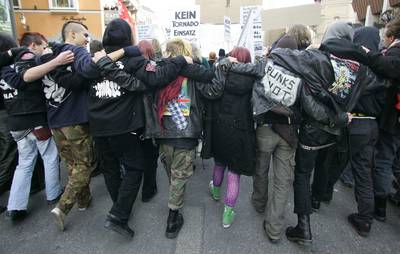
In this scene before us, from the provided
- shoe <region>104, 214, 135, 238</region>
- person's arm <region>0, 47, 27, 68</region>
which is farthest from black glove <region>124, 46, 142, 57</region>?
shoe <region>104, 214, 135, 238</region>

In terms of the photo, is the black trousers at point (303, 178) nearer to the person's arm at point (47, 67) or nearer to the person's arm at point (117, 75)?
the person's arm at point (117, 75)

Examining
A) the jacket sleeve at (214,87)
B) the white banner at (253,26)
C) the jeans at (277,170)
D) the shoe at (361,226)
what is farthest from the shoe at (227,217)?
the white banner at (253,26)

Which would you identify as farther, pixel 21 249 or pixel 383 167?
pixel 383 167

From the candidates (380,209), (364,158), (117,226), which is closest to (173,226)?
(117,226)

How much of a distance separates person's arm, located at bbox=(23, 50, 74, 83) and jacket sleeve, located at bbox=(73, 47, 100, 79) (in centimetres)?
6

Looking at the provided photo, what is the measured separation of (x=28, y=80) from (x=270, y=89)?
88.1 inches

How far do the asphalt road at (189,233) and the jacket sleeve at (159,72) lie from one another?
153cm

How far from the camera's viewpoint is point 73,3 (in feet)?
68.8

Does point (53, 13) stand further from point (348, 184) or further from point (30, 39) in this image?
point (348, 184)

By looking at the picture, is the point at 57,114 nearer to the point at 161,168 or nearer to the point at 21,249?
the point at 21,249

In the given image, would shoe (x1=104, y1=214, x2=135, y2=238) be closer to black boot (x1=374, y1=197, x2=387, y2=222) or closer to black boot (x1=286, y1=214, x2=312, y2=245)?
black boot (x1=286, y1=214, x2=312, y2=245)

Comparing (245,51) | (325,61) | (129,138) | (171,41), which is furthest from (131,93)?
(325,61)

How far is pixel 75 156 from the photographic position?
294 cm

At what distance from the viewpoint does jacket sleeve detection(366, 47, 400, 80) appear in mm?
2576
